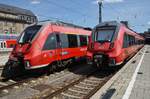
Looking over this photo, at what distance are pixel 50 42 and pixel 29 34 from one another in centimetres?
118

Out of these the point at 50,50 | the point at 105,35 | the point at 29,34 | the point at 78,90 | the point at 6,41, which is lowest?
the point at 78,90

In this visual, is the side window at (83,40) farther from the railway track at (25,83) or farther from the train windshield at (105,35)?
the railway track at (25,83)

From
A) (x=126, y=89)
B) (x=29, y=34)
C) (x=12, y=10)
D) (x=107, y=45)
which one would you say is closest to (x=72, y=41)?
(x=107, y=45)

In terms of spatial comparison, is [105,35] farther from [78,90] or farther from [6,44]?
[6,44]

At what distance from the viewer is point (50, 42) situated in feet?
46.8

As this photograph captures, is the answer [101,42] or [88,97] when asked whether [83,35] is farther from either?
[88,97]

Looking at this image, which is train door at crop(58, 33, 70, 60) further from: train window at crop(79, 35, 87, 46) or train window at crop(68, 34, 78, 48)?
train window at crop(79, 35, 87, 46)

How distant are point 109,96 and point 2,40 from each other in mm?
36623

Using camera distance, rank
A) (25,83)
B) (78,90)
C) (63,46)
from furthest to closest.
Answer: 1. (63,46)
2. (25,83)
3. (78,90)

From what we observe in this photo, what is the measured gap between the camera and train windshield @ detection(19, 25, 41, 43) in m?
13.8

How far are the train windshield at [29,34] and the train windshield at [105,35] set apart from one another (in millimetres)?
3408

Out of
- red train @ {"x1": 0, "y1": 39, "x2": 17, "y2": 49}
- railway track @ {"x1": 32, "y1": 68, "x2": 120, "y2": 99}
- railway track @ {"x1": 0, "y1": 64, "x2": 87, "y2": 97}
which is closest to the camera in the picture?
railway track @ {"x1": 32, "y1": 68, "x2": 120, "y2": 99}

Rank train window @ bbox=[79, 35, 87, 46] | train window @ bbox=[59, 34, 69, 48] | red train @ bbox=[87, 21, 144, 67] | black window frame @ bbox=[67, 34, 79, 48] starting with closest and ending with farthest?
red train @ bbox=[87, 21, 144, 67] → train window @ bbox=[59, 34, 69, 48] → black window frame @ bbox=[67, 34, 79, 48] → train window @ bbox=[79, 35, 87, 46]

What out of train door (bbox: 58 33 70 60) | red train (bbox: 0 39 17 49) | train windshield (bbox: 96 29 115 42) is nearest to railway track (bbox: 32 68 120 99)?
train windshield (bbox: 96 29 115 42)
